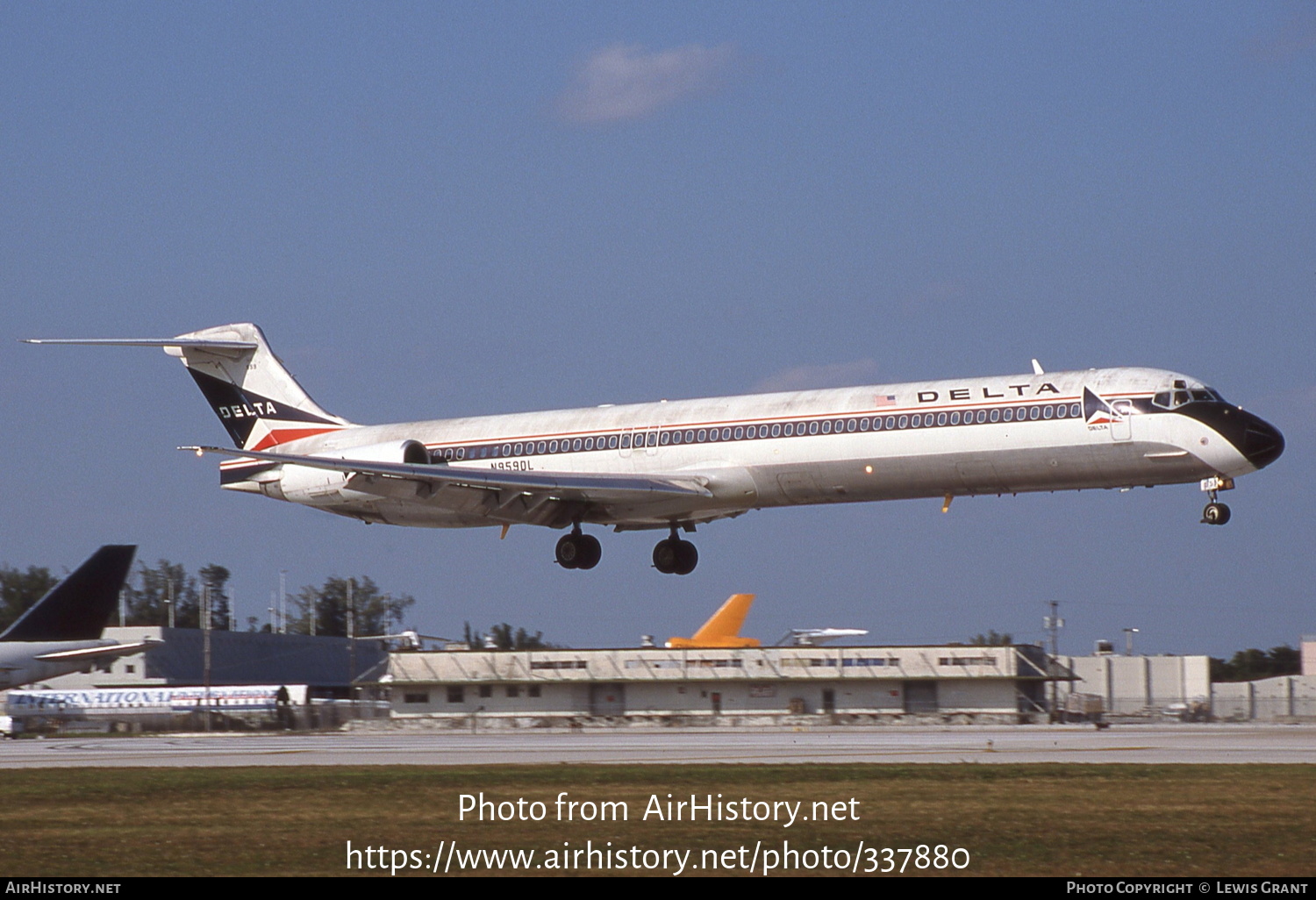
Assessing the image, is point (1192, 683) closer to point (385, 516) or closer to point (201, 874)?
point (385, 516)

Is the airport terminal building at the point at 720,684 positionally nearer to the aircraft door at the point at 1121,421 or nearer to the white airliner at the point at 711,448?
the white airliner at the point at 711,448

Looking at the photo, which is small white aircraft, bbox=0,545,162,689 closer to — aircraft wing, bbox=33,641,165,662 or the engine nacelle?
aircraft wing, bbox=33,641,165,662

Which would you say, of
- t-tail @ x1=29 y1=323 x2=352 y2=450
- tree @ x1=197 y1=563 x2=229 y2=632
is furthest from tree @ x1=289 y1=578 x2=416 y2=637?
t-tail @ x1=29 y1=323 x2=352 y2=450

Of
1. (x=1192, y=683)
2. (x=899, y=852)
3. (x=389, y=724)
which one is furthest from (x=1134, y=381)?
(x=1192, y=683)

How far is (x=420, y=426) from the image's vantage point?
36.5m

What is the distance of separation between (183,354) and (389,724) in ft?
61.5

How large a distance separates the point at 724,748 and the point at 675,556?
6.74 metres

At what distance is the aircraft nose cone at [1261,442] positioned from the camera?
2736cm

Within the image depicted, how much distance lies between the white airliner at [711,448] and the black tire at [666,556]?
0.13ft

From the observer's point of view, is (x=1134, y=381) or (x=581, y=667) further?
(x=581, y=667)

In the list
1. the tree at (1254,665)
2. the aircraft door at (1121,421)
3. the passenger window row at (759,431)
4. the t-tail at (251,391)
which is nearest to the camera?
the aircraft door at (1121,421)

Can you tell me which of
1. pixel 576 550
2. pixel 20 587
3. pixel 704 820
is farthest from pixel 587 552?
pixel 20 587

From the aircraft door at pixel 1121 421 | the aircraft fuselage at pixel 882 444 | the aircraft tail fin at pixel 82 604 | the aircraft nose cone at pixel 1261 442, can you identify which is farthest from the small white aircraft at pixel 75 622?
the aircraft nose cone at pixel 1261 442

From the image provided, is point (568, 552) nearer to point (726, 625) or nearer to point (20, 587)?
point (726, 625)
